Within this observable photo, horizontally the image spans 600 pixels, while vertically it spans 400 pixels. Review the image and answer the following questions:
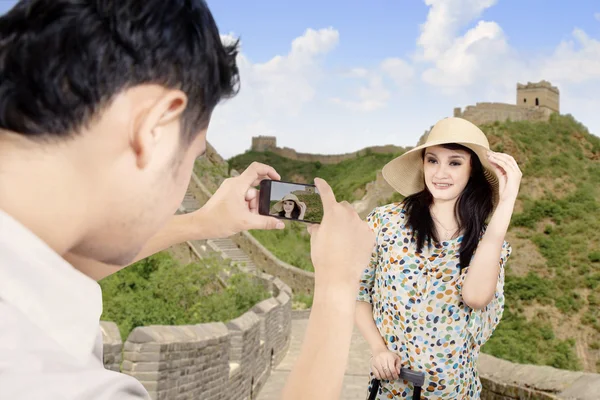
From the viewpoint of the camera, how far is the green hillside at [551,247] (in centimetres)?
1630

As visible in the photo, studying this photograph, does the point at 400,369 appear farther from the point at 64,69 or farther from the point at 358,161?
the point at 358,161

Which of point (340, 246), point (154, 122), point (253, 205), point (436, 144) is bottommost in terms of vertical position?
point (340, 246)

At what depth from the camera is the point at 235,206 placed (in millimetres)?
1966

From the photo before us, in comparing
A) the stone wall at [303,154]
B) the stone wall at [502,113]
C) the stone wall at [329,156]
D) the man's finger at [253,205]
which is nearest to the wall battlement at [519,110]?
the stone wall at [502,113]

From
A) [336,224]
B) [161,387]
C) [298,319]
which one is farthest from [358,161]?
[336,224]

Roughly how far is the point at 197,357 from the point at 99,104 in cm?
510

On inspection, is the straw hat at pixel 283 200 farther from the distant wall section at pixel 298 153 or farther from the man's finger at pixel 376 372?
the distant wall section at pixel 298 153

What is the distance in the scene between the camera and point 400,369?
2.69 meters

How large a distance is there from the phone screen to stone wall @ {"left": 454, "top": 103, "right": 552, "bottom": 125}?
3109cm

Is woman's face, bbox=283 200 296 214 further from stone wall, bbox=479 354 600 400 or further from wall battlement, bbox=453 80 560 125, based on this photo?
wall battlement, bbox=453 80 560 125

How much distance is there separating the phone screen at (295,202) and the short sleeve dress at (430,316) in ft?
3.69

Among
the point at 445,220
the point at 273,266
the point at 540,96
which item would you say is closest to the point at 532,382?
the point at 445,220

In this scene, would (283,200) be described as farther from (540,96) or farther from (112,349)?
(540,96)

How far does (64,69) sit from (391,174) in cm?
250
